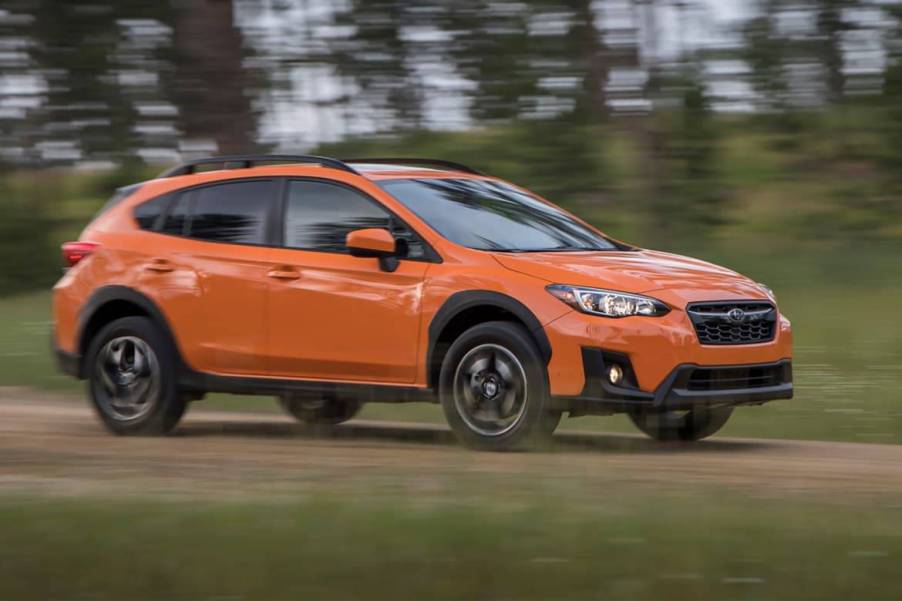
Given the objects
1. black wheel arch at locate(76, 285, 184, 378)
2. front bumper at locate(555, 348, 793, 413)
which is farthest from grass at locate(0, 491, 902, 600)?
black wheel arch at locate(76, 285, 184, 378)

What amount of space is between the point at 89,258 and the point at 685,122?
403 inches

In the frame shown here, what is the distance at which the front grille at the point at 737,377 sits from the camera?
8930mm

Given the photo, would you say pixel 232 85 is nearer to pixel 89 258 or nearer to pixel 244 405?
pixel 244 405

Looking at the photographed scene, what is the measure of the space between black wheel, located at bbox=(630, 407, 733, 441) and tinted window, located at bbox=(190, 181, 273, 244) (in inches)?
99.9

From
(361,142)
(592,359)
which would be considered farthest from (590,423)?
(361,142)

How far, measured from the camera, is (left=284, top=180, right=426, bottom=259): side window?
9.81m

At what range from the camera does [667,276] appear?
9.12 meters

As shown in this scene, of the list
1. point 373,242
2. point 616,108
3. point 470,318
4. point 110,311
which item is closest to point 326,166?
point 373,242

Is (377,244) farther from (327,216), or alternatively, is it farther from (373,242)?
(327,216)

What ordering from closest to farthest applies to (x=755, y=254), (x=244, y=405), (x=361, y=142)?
1. (x=244, y=405)
2. (x=755, y=254)
3. (x=361, y=142)

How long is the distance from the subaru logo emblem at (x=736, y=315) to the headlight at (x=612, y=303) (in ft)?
1.47

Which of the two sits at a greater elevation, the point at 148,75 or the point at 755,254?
the point at 148,75

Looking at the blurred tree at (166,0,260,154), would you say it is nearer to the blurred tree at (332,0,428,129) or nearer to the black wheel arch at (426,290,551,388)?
the blurred tree at (332,0,428,129)

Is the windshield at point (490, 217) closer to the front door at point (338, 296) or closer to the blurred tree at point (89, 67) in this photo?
the front door at point (338, 296)
